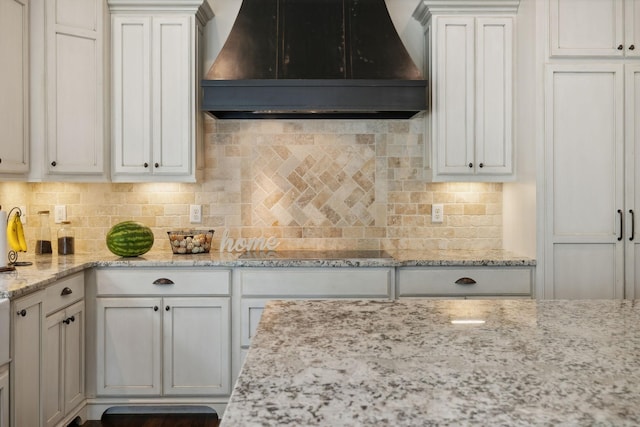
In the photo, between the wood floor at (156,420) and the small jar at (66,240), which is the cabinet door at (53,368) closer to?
the wood floor at (156,420)

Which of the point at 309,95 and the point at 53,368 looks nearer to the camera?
the point at 53,368

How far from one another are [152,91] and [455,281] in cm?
213

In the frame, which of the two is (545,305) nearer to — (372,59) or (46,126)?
(372,59)

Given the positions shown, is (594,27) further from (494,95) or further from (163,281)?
(163,281)

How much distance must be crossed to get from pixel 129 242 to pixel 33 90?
102 centimetres

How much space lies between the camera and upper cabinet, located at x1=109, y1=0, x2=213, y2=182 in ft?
11.6

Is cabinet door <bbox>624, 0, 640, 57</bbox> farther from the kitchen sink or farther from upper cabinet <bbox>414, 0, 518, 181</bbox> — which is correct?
the kitchen sink

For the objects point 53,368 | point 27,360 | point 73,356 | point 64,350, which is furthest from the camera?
point 73,356

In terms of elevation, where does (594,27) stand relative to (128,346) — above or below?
above

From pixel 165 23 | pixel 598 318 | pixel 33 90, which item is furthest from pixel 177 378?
pixel 598 318

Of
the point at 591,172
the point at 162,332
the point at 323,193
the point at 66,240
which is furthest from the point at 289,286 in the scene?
the point at 591,172

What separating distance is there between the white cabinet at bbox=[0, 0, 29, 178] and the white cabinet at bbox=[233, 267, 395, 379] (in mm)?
1339

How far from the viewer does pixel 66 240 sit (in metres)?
3.62

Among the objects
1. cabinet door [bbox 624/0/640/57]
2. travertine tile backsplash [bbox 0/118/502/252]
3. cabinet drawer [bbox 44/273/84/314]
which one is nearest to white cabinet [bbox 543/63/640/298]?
cabinet door [bbox 624/0/640/57]
